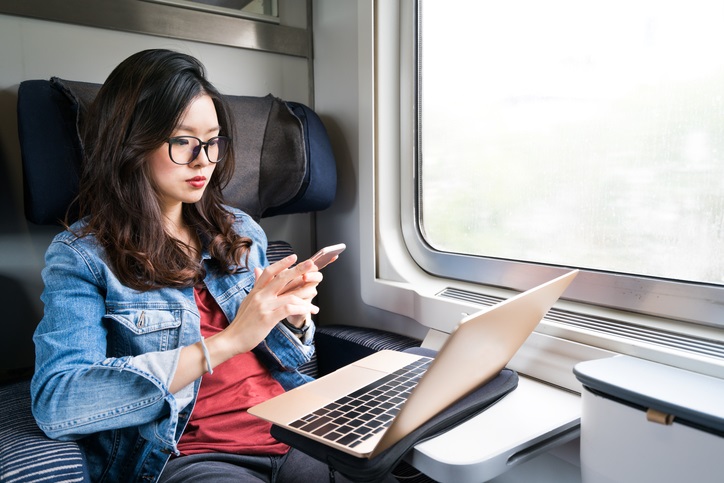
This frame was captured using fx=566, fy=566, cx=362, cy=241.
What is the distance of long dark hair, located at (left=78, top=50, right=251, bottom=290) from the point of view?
123 centimetres

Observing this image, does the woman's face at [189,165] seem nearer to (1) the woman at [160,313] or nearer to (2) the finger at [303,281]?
(1) the woman at [160,313]

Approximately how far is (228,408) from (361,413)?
0.40 meters

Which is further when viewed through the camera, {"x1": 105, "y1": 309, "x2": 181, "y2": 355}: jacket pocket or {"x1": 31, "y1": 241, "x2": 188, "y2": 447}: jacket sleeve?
{"x1": 105, "y1": 309, "x2": 181, "y2": 355}: jacket pocket

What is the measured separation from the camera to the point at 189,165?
1.28m

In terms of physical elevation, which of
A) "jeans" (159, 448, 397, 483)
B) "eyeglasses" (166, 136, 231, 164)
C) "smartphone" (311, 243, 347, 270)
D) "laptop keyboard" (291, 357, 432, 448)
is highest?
"eyeglasses" (166, 136, 231, 164)

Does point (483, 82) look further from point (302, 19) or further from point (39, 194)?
point (39, 194)

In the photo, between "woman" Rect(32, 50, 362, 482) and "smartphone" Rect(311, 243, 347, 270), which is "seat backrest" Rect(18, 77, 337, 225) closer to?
"woman" Rect(32, 50, 362, 482)

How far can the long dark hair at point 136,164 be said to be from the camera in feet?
4.05

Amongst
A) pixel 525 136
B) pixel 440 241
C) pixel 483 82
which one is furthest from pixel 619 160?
pixel 440 241

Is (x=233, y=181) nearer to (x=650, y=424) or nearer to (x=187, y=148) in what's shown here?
→ (x=187, y=148)

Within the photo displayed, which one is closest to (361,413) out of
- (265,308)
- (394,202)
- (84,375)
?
(265,308)

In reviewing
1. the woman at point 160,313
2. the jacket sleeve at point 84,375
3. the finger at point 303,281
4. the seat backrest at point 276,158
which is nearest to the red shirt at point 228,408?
the woman at point 160,313

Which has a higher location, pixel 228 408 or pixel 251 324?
pixel 251 324

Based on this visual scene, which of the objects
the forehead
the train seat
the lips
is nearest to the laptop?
the train seat
